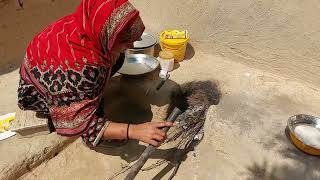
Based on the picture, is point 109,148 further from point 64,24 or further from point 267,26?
point 267,26

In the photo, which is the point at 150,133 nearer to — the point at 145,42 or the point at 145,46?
the point at 145,46

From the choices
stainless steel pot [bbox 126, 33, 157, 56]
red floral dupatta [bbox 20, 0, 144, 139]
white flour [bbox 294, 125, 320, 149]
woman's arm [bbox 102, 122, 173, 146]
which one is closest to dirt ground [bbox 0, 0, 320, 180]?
white flour [bbox 294, 125, 320, 149]

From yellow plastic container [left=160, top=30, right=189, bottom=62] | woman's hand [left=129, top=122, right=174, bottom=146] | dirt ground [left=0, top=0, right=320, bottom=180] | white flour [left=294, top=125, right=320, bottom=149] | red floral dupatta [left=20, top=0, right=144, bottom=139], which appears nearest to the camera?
red floral dupatta [left=20, top=0, right=144, bottom=139]

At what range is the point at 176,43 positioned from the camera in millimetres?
3561

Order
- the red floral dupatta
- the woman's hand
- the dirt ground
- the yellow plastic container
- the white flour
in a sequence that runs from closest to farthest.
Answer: the red floral dupatta → the woman's hand → the dirt ground → the white flour → the yellow plastic container

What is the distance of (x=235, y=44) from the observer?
361 centimetres

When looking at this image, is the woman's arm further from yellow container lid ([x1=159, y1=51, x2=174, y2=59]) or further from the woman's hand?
yellow container lid ([x1=159, y1=51, x2=174, y2=59])

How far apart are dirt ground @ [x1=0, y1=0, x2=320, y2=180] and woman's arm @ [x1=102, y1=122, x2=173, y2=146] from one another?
0.53m

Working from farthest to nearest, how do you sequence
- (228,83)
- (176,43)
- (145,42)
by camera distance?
(145,42) < (176,43) < (228,83)

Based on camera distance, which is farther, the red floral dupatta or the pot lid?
the pot lid

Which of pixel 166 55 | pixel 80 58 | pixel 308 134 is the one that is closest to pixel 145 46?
pixel 166 55

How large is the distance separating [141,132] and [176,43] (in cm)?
167

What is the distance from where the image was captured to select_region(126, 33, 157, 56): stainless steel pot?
357 cm

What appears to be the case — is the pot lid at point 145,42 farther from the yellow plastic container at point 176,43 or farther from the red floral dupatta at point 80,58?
the red floral dupatta at point 80,58
